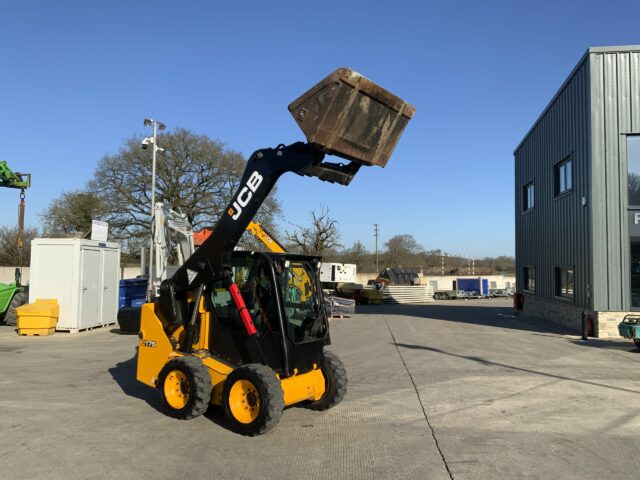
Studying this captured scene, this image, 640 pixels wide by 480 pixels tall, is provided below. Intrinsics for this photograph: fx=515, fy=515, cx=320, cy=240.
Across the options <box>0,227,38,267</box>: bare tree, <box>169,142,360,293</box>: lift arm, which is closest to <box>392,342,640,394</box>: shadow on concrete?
<box>169,142,360,293</box>: lift arm

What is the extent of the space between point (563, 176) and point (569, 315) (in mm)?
5282

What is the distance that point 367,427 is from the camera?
20.3 feet

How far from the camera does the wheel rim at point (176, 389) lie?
6.37 meters

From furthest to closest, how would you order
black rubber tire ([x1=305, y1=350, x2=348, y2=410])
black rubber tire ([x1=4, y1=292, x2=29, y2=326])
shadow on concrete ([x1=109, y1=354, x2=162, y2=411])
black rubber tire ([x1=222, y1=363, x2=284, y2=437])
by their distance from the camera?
black rubber tire ([x1=4, y1=292, x2=29, y2=326]) → shadow on concrete ([x1=109, y1=354, x2=162, y2=411]) → black rubber tire ([x1=305, y1=350, x2=348, y2=410]) → black rubber tire ([x1=222, y1=363, x2=284, y2=437])

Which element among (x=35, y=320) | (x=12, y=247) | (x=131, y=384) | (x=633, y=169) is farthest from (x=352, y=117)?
(x=12, y=247)

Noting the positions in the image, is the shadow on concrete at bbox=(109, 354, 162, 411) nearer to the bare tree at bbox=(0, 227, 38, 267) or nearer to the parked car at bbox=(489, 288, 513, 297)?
the bare tree at bbox=(0, 227, 38, 267)

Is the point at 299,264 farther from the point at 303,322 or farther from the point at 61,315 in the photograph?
the point at 61,315

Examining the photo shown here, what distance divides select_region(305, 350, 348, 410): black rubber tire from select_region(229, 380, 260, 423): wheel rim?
124cm

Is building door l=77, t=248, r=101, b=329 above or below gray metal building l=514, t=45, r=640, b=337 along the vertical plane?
below

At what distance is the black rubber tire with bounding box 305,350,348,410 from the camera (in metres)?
6.64

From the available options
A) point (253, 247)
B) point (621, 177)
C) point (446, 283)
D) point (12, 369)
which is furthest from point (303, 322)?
point (446, 283)

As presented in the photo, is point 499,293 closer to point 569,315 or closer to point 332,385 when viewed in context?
point 569,315

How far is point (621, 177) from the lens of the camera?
15.9 metres

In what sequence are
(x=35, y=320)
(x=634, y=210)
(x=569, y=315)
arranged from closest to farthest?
(x=35, y=320), (x=634, y=210), (x=569, y=315)
